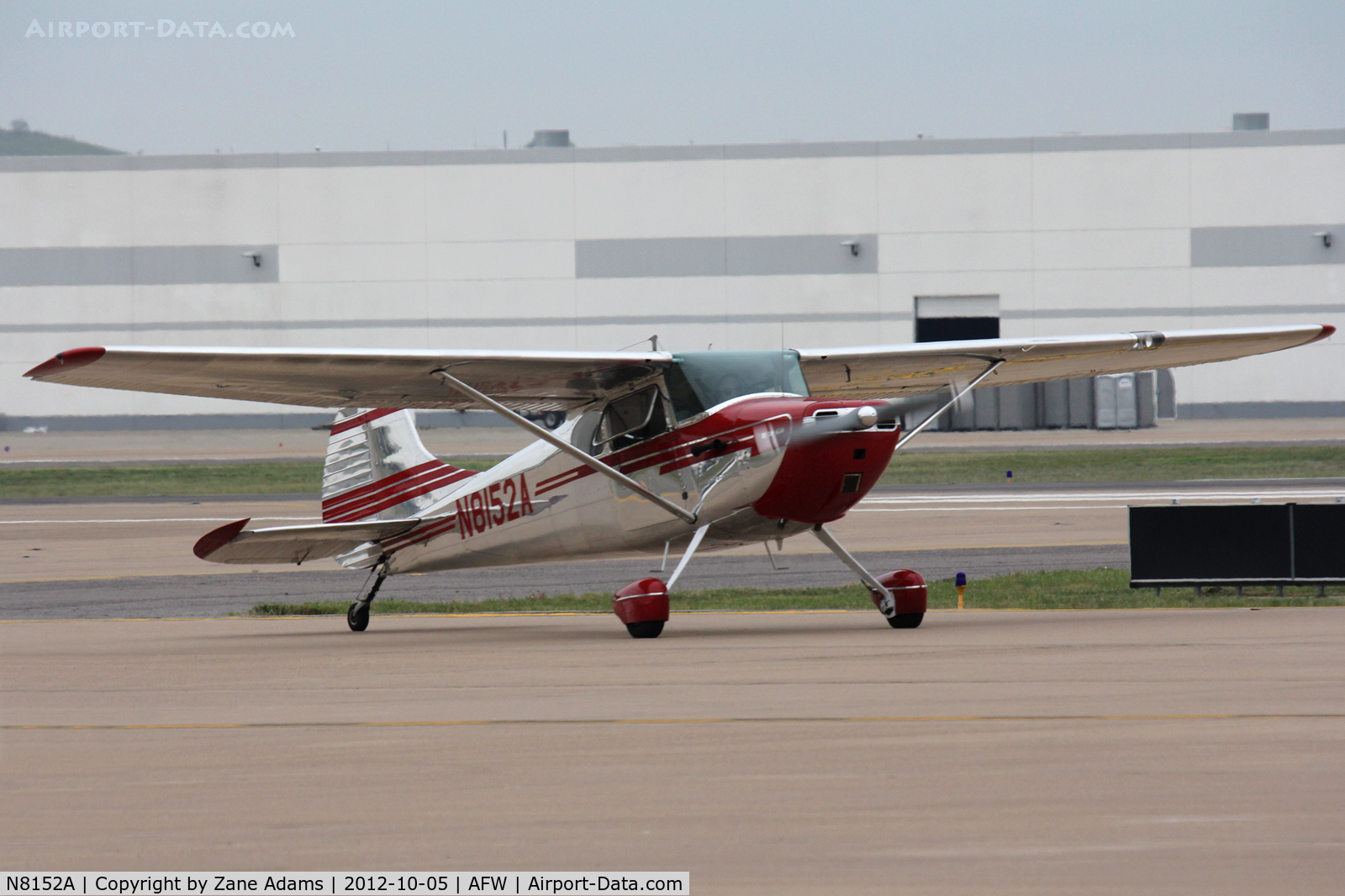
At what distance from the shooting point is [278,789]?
5730 millimetres

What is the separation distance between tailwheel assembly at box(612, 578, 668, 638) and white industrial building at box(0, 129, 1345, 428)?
43.9 m

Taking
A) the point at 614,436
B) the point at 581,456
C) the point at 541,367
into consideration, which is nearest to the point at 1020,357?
the point at 614,436

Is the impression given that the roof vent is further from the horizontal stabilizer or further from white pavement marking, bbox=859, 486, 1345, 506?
the horizontal stabilizer

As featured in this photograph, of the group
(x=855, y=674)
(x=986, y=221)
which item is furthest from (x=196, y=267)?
(x=855, y=674)

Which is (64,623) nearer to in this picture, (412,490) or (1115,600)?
(412,490)

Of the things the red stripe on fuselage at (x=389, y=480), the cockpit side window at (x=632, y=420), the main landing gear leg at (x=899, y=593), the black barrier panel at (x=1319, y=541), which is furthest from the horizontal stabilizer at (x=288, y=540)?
the black barrier panel at (x=1319, y=541)

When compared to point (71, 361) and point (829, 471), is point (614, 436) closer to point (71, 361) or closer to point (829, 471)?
point (829, 471)

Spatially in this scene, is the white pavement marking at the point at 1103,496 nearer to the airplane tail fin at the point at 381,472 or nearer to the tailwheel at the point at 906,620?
the airplane tail fin at the point at 381,472

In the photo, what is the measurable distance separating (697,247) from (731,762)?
52433 mm

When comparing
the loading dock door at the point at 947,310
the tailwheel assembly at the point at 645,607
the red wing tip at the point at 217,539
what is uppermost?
the loading dock door at the point at 947,310

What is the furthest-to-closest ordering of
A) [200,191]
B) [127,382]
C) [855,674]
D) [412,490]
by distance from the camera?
[200,191], [412,490], [127,382], [855,674]

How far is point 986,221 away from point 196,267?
34.7m

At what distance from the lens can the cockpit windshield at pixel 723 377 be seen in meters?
11.8

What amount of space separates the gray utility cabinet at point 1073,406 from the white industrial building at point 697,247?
251cm
